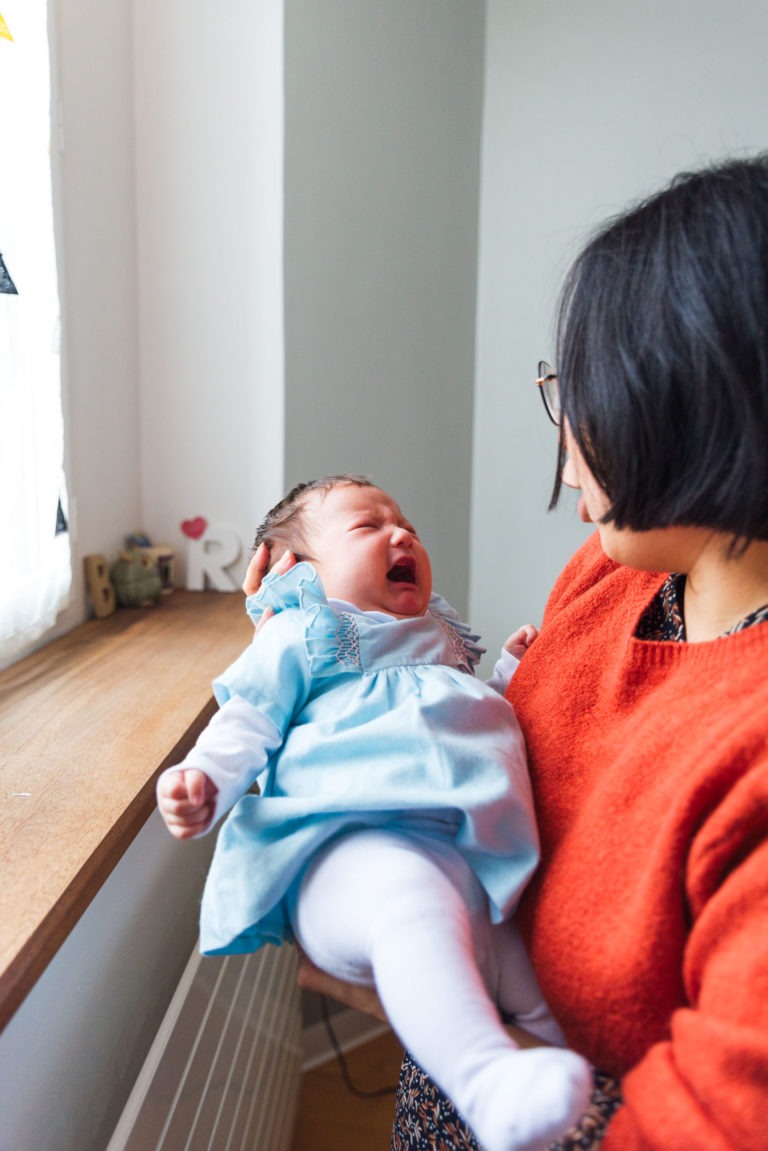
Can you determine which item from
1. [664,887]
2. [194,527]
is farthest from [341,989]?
[194,527]

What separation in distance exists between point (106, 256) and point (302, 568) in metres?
1.13

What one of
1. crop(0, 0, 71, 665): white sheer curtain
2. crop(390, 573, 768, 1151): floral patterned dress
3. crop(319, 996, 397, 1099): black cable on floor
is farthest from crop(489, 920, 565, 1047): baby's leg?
crop(319, 996, 397, 1099): black cable on floor

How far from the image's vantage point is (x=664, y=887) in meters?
0.72

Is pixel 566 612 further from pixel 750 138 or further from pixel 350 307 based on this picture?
pixel 750 138

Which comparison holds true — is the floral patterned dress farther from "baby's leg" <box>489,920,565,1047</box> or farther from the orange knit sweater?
"baby's leg" <box>489,920,565,1047</box>

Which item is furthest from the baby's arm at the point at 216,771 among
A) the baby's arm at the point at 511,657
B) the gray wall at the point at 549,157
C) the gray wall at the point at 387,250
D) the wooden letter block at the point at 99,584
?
the gray wall at the point at 549,157

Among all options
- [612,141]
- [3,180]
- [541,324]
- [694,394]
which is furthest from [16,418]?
[612,141]

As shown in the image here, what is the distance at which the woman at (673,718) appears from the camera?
0.65 metres

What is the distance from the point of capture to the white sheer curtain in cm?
140

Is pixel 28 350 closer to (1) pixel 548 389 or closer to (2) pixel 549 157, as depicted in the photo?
(1) pixel 548 389

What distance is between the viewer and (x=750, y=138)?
83.0 inches

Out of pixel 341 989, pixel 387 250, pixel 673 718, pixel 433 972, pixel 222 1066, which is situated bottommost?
pixel 222 1066

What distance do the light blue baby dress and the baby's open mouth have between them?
113mm

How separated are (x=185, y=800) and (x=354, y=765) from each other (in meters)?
0.17
